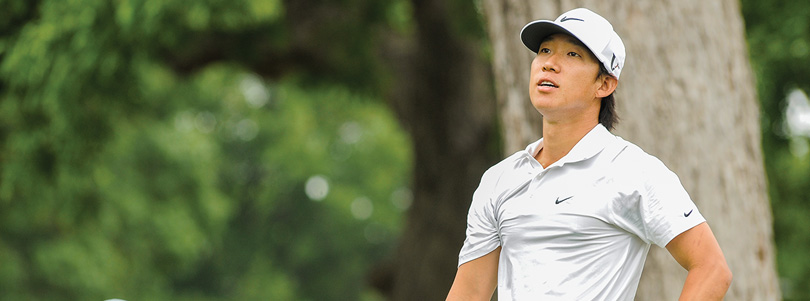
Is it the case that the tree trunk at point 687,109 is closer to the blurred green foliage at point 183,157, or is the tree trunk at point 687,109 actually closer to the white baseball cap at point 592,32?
the white baseball cap at point 592,32

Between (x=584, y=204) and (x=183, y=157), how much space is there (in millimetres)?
15952

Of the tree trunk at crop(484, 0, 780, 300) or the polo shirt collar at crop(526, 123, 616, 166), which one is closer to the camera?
the polo shirt collar at crop(526, 123, 616, 166)

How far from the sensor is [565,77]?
2.23m

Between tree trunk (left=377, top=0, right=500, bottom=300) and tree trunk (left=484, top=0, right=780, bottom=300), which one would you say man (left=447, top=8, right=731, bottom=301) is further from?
tree trunk (left=377, top=0, right=500, bottom=300)

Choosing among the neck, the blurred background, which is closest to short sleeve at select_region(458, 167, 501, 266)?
the neck

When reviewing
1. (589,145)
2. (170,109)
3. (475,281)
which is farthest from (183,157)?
(589,145)

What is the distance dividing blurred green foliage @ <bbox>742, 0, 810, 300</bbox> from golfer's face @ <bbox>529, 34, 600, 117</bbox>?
5633 mm

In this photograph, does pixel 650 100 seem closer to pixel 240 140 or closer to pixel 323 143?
pixel 323 143

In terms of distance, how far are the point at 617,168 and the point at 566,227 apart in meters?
0.17

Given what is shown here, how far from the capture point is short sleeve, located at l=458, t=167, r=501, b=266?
2355mm

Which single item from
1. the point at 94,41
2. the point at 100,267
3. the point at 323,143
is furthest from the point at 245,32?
the point at 323,143

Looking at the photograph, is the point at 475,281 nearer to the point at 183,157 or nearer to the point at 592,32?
the point at 592,32

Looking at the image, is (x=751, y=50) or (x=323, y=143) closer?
(x=751, y=50)

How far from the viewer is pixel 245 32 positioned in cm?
985
